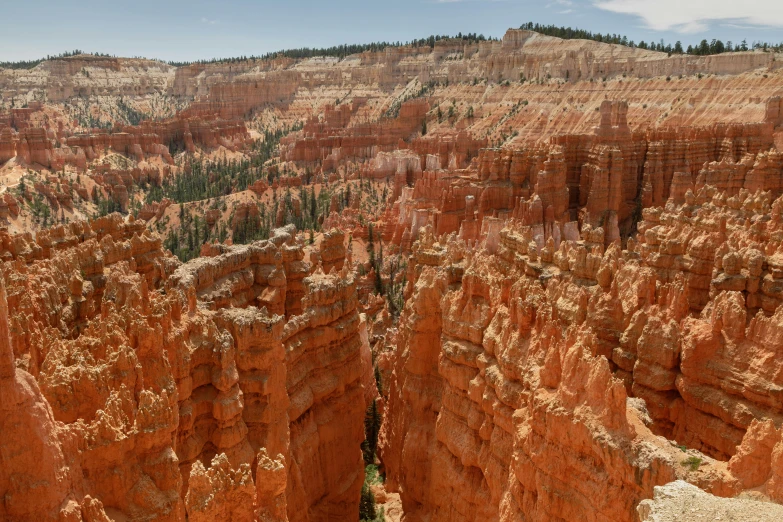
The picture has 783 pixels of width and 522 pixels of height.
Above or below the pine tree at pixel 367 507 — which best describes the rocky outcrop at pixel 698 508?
above

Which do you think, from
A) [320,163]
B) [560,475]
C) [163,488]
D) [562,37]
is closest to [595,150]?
[560,475]

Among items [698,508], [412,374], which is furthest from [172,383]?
[698,508]

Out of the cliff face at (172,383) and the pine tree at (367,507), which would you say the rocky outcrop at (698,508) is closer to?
the cliff face at (172,383)

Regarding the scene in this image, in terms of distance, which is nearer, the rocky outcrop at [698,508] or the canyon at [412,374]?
the rocky outcrop at [698,508]

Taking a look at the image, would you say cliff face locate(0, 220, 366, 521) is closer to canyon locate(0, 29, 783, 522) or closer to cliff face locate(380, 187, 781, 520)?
canyon locate(0, 29, 783, 522)

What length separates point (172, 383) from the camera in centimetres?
1052

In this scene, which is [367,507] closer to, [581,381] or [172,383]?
[172,383]

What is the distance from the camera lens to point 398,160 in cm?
6869

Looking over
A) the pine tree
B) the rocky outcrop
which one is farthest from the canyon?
the pine tree

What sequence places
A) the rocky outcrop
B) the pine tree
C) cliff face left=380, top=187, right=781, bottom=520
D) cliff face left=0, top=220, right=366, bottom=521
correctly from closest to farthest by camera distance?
the rocky outcrop < cliff face left=0, top=220, right=366, bottom=521 < cliff face left=380, top=187, right=781, bottom=520 < the pine tree

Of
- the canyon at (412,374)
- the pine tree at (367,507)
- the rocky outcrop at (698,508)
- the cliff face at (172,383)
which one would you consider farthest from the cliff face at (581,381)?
the cliff face at (172,383)

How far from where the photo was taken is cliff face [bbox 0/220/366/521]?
26.0 feet

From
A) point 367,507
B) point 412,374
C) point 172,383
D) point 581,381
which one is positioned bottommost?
point 367,507

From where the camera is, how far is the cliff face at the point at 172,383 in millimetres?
7918
